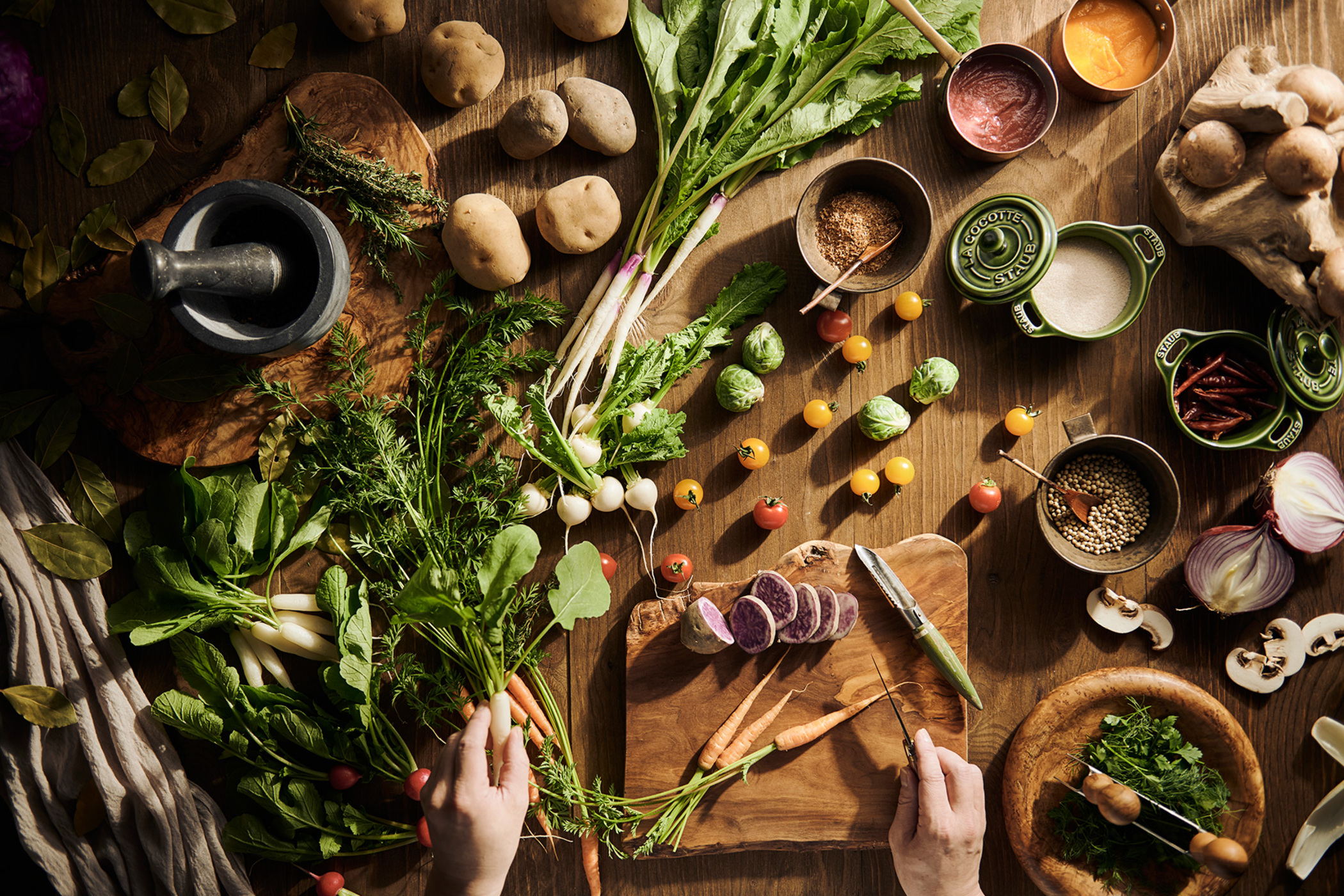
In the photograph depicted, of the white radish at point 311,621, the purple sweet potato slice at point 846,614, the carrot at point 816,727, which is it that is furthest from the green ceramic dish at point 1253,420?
the white radish at point 311,621

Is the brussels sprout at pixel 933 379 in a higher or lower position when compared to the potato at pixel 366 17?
lower

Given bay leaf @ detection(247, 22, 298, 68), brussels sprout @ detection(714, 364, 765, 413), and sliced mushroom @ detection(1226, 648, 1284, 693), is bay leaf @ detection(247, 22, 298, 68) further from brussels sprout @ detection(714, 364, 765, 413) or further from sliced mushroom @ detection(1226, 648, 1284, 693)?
→ sliced mushroom @ detection(1226, 648, 1284, 693)

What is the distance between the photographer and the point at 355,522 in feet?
5.58

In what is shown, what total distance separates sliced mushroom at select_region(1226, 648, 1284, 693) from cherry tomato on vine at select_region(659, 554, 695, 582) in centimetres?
136

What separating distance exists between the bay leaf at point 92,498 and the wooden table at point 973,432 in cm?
90

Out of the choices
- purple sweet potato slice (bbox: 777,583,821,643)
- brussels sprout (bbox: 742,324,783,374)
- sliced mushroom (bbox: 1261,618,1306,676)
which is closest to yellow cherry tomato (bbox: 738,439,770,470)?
brussels sprout (bbox: 742,324,783,374)

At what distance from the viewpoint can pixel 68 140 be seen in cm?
173

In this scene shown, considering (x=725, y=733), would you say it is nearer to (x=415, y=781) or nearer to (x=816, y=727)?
(x=816, y=727)

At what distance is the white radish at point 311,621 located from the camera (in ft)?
5.57

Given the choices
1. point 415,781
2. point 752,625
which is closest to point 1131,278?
point 752,625

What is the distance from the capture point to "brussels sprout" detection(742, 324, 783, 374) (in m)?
1.71

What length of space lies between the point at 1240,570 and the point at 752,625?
116 cm

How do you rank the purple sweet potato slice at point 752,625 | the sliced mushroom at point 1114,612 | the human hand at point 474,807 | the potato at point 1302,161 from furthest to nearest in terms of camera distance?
the sliced mushroom at point 1114,612, the purple sweet potato slice at point 752,625, the potato at point 1302,161, the human hand at point 474,807

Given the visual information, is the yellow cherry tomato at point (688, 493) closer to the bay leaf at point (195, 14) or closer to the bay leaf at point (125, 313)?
the bay leaf at point (125, 313)
